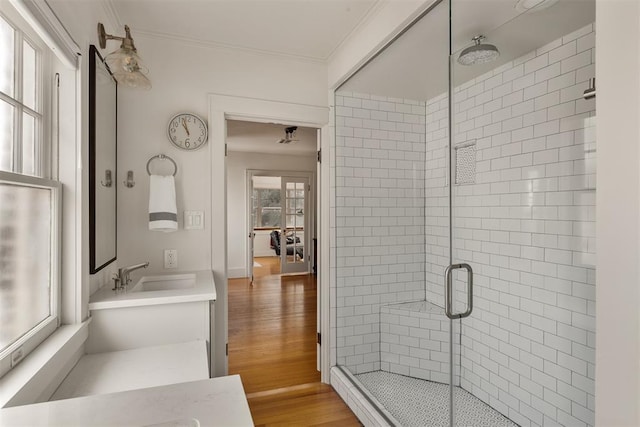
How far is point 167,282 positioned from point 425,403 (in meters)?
1.85

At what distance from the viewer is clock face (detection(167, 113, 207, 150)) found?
7.74ft

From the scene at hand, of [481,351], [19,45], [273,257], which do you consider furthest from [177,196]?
[273,257]

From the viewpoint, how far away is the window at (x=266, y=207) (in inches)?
310

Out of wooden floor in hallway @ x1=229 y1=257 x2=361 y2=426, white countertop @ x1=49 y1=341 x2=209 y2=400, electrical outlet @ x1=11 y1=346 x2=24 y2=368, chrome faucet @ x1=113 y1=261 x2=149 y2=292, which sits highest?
chrome faucet @ x1=113 y1=261 x2=149 y2=292

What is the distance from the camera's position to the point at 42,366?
1.11m

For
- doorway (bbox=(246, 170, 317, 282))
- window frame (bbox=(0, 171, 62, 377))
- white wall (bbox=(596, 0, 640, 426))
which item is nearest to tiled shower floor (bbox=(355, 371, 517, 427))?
white wall (bbox=(596, 0, 640, 426))

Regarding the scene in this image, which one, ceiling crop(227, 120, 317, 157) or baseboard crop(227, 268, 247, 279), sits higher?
ceiling crop(227, 120, 317, 157)

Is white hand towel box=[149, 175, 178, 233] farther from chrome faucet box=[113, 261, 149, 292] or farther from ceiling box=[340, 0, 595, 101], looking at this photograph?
ceiling box=[340, 0, 595, 101]

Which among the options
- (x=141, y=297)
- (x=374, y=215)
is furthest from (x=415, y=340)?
(x=141, y=297)

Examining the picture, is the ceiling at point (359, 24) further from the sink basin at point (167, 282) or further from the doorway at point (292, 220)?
the doorway at point (292, 220)

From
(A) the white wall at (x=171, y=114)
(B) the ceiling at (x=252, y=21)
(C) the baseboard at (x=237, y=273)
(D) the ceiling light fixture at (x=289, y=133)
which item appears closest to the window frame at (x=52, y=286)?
(A) the white wall at (x=171, y=114)

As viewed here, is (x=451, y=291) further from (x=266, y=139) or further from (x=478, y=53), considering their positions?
(x=266, y=139)

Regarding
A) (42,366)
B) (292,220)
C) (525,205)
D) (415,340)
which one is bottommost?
(415,340)

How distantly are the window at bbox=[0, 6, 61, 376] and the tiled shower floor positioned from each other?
6.35ft
